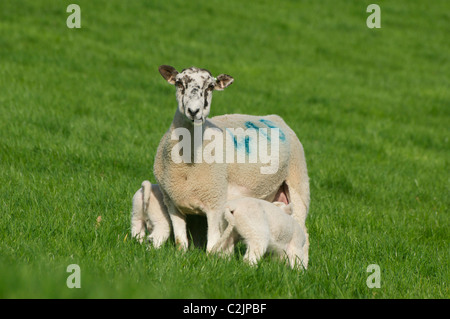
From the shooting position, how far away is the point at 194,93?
176 inches

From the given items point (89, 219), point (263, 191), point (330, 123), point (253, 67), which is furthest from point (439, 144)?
point (89, 219)

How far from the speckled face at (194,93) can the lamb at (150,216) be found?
2.84 ft

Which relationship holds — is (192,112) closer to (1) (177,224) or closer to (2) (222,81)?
(2) (222,81)

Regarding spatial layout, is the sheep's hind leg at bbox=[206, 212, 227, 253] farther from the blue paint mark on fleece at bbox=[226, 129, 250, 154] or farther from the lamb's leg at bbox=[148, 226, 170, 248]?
the blue paint mark on fleece at bbox=[226, 129, 250, 154]

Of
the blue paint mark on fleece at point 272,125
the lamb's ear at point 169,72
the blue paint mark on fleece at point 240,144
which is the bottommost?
the blue paint mark on fleece at point 240,144

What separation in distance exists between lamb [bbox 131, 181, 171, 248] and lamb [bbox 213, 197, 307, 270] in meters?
0.57

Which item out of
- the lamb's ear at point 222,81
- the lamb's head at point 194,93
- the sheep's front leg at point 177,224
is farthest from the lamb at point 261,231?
the lamb's ear at point 222,81

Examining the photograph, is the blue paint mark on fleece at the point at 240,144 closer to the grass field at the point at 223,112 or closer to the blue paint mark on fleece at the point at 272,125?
the blue paint mark on fleece at the point at 272,125

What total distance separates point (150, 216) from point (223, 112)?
20.6 ft

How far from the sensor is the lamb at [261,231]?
4.47 meters

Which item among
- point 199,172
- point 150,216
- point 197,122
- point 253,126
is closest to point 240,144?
point 253,126
